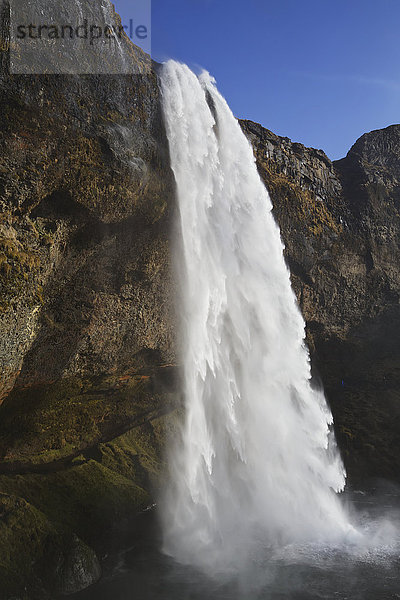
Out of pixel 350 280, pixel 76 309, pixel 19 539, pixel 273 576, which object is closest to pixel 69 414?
pixel 76 309

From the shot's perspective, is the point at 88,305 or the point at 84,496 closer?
the point at 88,305

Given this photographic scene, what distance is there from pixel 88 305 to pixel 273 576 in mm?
9446

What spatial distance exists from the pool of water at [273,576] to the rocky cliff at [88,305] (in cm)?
98

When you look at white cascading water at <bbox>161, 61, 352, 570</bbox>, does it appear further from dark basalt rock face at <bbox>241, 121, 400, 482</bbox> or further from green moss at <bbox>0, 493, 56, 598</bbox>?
green moss at <bbox>0, 493, 56, 598</bbox>

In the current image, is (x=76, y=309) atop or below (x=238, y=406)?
atop

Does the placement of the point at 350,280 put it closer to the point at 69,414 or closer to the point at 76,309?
the point at 76,309

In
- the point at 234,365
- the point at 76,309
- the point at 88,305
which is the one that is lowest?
the point at 234,365

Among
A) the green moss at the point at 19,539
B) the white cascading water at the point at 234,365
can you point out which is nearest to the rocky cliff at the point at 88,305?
the green moss at the point at 19,539

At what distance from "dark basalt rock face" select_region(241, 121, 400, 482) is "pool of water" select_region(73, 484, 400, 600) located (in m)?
10.5

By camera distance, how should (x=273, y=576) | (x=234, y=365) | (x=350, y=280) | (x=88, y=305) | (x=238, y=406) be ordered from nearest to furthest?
(x=273, y=576) < (x=88, y=305) < (x=234, y=365) < (x=238, y=406) < (x=350, y=280)

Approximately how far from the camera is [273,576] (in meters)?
11.1

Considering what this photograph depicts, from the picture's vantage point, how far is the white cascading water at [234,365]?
15484 mm

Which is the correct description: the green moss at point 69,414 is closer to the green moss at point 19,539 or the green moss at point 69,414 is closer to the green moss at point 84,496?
the green moss at point 84,496

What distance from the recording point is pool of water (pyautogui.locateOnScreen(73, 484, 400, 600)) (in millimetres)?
10250
